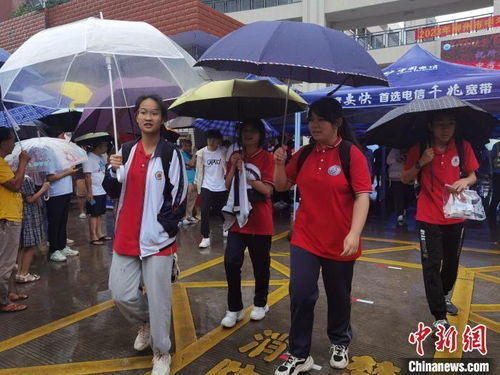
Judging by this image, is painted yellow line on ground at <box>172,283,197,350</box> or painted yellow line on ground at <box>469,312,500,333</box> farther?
painted yellow line on ground at <box>469,312,500,333</box>

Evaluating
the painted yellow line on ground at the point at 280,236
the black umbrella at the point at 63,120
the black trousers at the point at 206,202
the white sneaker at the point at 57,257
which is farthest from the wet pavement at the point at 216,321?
the black umbrella at the point at 63,120

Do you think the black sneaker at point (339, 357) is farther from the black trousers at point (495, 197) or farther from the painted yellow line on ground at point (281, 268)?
the black trousers at point (495, 197)

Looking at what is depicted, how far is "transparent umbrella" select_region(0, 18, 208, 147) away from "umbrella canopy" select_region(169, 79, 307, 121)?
208 mm

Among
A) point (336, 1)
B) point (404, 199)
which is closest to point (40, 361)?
point (404, 199)

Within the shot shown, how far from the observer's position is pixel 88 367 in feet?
9.46

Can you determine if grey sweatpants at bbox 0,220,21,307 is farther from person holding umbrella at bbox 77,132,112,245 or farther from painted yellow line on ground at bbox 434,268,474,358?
painted yellow line on ground at bbox 434,268,474,358

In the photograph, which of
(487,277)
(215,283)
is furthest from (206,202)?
(487,277)

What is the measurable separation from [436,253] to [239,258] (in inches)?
61.0

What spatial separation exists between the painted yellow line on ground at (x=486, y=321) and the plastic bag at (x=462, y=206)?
3.25 feet

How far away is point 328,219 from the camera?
2.57m

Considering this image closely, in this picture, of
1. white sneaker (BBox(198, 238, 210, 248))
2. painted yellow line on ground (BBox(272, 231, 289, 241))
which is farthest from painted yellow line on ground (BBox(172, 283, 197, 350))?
painted yellow line on ground (BBox(272, 231, 289, 241))

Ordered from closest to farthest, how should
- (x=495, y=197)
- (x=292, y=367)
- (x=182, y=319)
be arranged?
(x=292, y=367) < (x=182, y=319) < (x=495, y=197)

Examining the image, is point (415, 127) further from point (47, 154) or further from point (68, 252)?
point (68, 252)

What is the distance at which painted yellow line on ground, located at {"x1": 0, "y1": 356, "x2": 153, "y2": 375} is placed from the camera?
9.29 feet
